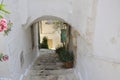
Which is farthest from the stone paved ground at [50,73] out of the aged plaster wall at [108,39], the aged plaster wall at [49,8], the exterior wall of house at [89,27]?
the aged plaster wall at [108,39]

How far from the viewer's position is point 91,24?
4340 mm

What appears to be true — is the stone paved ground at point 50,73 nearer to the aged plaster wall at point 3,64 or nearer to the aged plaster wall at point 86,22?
the aged plaster wall at point 86,22

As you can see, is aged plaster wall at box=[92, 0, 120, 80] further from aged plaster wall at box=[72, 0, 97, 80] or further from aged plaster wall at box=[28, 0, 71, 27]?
aged plaster wall at box=[28, 0, 71, 27]

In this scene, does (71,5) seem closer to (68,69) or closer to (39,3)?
(39,3)

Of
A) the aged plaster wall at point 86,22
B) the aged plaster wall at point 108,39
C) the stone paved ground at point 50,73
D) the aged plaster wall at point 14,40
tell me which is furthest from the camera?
the stone paved ground at point 50,73

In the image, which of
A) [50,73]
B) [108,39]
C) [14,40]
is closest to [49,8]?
[14,40]

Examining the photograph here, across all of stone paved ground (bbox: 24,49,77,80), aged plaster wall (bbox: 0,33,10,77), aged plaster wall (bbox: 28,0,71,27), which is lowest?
stone paved ground (bbox: 24,49,77,80)

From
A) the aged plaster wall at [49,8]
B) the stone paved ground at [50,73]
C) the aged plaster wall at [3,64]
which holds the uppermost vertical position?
the aged plaster wall at [49,8]

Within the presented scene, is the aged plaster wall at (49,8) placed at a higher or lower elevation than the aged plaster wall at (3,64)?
higher

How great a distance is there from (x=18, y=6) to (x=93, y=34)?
225 cm

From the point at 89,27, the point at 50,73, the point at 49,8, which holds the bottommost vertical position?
the point at 50,73

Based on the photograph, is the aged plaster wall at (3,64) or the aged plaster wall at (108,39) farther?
the aged plaster wall at (3,64)

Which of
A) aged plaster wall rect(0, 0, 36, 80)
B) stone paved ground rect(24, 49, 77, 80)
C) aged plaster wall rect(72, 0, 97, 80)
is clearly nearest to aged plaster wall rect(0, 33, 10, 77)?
aged plaster wall rect(0, 0, 36, 80)

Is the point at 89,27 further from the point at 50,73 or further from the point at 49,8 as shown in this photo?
the point at 50,73
